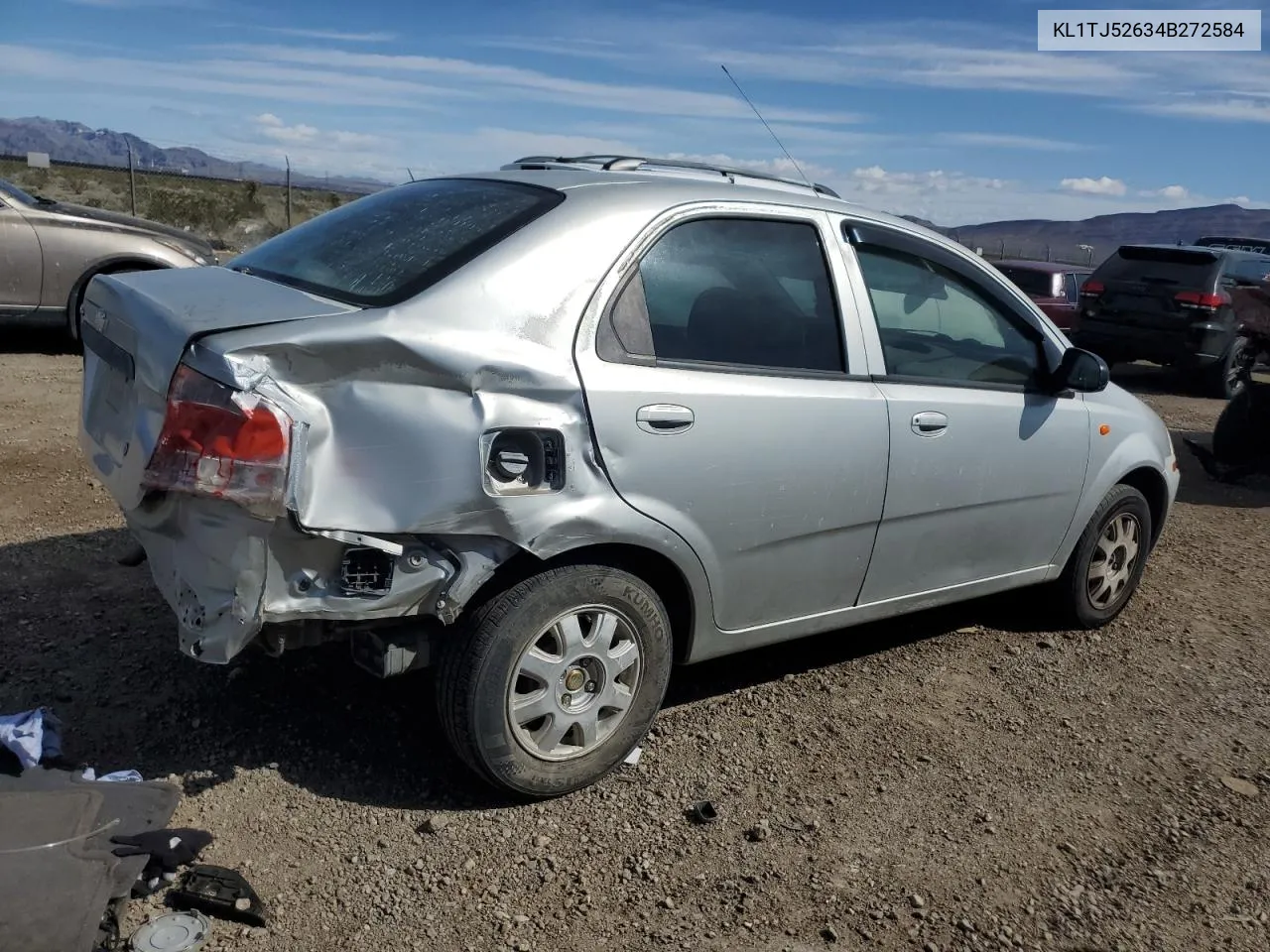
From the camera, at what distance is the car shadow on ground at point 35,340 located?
362 inches

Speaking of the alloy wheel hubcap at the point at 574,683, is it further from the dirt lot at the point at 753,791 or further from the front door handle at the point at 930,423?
the front door handle at the point at 930,423

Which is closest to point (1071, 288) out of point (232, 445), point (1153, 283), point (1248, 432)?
point (1153, 283)

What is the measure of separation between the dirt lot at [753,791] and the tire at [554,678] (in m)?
0.17

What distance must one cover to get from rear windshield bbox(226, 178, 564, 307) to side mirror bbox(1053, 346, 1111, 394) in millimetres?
2173

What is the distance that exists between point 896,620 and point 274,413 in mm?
3206

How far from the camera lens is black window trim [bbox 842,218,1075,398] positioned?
12.6ft

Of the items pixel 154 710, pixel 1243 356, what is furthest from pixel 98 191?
pixel 154 710

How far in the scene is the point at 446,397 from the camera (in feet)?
9.47

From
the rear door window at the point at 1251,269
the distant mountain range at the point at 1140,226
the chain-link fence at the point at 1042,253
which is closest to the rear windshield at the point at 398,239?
the rear door window at the point at 1251,269

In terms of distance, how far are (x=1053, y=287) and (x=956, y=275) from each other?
36.0ft

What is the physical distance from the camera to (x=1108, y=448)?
4.66m

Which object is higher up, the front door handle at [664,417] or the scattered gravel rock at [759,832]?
the front door handle at [664,417]

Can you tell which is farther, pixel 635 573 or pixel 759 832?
pixel 635 573

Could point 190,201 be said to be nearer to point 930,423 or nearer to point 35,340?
point 35,340
